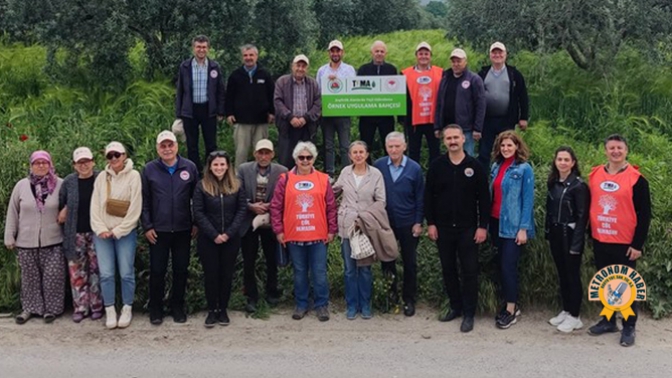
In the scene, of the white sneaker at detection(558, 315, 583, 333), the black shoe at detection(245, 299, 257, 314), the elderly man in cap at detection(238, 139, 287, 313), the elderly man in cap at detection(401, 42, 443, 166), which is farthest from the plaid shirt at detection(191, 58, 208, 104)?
the white sneaker at detection(558, 315, 583, 333)

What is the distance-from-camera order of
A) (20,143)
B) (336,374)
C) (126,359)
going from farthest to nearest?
(20,143), (126,359), (336,374)

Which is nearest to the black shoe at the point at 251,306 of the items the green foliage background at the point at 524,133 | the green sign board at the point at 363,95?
the green foliage background at the point at 524,133

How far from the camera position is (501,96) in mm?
9211

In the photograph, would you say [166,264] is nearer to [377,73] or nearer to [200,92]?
[200,92]

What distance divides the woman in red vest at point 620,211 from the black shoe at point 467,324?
1.46m

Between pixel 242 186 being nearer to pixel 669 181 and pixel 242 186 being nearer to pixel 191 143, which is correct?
pixel 191 143

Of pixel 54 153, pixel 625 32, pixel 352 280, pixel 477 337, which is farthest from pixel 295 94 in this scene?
pixel 625 32

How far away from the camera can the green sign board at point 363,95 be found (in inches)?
375

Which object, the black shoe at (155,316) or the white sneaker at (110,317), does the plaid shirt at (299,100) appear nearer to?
the black shoe at (155,316)

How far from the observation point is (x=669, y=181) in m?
9.12

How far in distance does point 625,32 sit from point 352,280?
7.34m

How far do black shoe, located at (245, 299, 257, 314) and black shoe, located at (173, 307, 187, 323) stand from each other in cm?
69

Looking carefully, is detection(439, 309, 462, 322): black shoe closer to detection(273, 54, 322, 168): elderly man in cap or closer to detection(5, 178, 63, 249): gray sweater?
detection(273, 54, 322, 168): elderly man in cap

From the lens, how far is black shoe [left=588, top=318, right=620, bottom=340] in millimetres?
7325
